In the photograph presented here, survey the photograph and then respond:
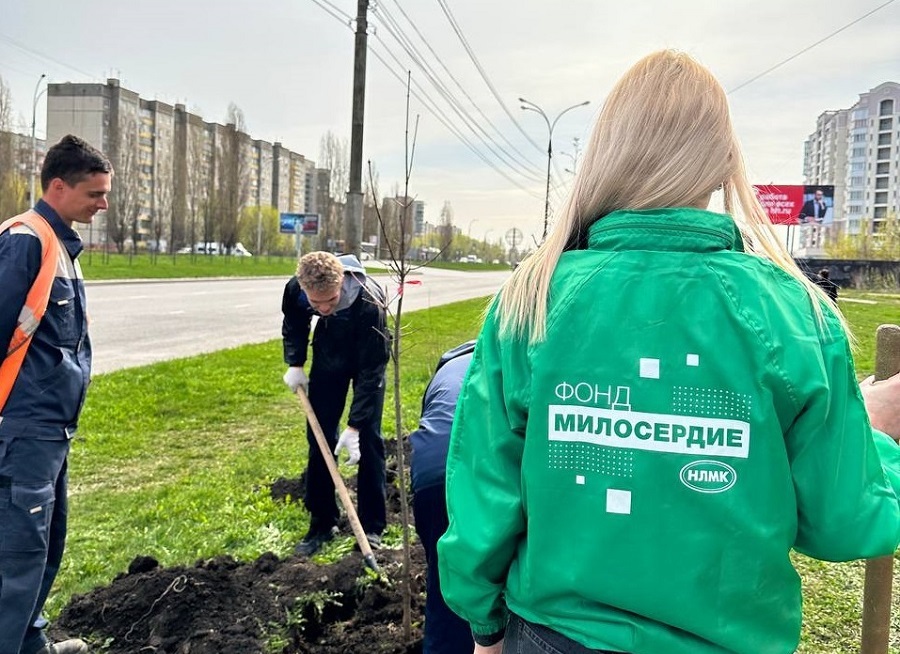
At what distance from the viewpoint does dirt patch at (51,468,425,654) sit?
2.91m

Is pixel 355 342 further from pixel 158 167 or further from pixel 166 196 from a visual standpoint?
pixel 158 167

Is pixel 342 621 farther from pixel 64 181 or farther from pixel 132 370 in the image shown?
pixel 132 370

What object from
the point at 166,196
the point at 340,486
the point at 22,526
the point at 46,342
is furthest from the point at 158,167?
the point at 22,526

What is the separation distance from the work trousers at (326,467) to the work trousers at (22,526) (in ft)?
5.46

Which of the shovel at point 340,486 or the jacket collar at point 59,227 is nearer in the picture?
the jacket collar at point 59,227

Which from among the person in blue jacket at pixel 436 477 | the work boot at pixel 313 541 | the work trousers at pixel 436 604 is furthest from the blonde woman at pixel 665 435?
the work boot at pixel 313 541

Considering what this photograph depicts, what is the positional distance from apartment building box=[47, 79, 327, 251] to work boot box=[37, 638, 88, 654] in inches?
1160

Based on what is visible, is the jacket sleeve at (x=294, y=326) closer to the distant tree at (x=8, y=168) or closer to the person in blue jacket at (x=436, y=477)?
the person in blue jacket at (x=436, y=477)

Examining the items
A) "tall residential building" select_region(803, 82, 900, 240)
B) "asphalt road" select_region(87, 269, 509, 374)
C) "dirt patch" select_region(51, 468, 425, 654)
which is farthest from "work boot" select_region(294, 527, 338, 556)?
"tall residential building" select_region(803, 82, 900, 240)

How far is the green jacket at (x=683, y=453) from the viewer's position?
1.10 metres

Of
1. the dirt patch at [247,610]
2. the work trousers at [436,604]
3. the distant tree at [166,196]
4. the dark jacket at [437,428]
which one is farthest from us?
the distant tree at [166,196]

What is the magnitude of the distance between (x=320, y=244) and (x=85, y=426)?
5034 cm

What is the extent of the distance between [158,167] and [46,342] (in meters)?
56.9

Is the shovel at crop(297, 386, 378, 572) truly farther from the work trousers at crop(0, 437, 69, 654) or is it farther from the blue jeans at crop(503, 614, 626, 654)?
the blue jeans at crop(503, 614, 626, 654)
